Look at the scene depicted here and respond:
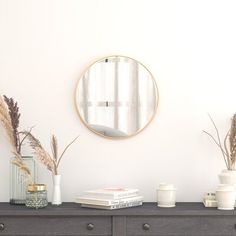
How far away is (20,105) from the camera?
336 cm

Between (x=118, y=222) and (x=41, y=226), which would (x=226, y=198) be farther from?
(x=41, y=226)

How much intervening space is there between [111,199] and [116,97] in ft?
2.37

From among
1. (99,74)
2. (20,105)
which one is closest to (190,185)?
(99,74)

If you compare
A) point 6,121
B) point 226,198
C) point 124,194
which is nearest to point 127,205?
point 124,194

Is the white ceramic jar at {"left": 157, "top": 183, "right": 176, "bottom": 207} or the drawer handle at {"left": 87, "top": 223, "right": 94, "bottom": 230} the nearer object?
the drawer handle at {"left": 87, "top": 223, "right": 94, "bottom": 230}

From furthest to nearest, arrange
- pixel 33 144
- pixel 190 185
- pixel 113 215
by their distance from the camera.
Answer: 1. pixel 190 185
2. pixel 33 144
3. pixel 113 215

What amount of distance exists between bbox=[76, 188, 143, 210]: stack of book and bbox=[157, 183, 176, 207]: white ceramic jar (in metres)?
0.12

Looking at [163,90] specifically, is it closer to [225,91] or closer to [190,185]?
[225,91]

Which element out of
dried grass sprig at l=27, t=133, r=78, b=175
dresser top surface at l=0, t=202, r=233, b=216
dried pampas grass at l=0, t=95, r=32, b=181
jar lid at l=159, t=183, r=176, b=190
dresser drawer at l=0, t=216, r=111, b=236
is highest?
dried pampas grass at l=0, t=95, r=32, b=181

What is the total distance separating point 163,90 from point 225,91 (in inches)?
15.8

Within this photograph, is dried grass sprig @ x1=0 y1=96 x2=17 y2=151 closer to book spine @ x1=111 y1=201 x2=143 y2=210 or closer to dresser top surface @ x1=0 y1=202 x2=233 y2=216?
→ dresser top surface @ x1=0 y1=202 x2=233 y2=216

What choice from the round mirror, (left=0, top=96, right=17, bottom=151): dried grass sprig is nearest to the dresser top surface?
(left=0, top=96, right=17, bottom=151): dried grass sprig

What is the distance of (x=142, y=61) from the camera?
11.0ft

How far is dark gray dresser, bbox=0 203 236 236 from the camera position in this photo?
285 cm
